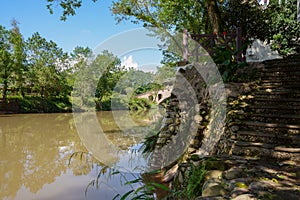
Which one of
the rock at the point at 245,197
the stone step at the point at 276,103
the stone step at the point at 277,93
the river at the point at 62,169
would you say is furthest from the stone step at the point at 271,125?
the river at the point at 62,169

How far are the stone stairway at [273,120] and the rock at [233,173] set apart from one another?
684mm

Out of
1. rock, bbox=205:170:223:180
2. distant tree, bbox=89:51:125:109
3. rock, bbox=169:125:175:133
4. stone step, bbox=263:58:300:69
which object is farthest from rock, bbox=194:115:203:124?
distant tree, bbox=89:51:125:109

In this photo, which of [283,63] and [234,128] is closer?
[234,128]

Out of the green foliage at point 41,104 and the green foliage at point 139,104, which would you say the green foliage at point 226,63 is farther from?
the green foliage at point 41,104

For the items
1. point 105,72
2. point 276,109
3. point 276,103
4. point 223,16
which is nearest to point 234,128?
point 276,109

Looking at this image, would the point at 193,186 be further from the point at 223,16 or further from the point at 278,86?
the point at 223,16

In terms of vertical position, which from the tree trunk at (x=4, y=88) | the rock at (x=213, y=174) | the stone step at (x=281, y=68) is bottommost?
the rock at (x=213, y=174)

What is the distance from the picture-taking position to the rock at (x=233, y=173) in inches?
86.9

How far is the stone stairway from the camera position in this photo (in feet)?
9.51

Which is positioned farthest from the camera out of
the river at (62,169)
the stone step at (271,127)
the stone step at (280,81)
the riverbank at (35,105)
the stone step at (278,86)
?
the riverbank at (35,105)

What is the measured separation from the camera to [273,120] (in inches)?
136

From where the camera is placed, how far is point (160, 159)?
201 inches

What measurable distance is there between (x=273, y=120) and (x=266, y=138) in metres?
0.47

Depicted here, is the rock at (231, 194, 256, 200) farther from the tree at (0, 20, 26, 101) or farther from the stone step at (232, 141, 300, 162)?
the tree at (0, 20, 26, 101)
